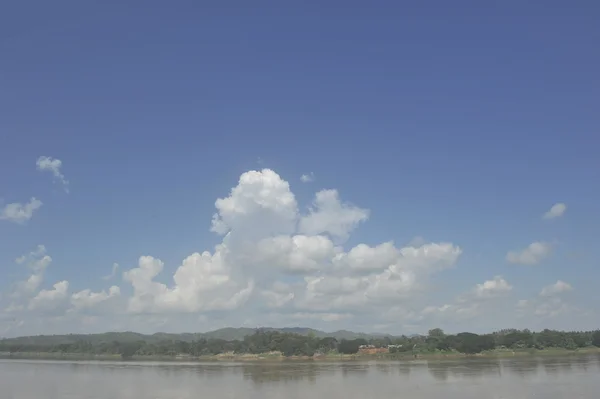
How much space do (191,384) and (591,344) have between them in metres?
84.3

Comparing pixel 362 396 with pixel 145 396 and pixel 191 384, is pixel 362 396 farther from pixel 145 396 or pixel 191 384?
pixel 191 384

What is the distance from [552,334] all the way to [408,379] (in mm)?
66631

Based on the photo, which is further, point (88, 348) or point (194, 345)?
point (88, 348)

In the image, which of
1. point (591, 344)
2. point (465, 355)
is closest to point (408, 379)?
point (465, 355)

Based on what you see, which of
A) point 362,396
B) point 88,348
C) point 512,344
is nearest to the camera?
point 362,396

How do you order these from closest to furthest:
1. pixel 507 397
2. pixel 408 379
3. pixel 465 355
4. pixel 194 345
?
pixel 507 397, pixel 408 379, pixel 465 355, pixel 194 345

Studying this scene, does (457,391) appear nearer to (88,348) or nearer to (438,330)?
(438,330)

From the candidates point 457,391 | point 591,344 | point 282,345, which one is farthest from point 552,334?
point 457,391

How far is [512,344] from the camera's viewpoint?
9619 cm

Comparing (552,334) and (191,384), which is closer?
(191,384)

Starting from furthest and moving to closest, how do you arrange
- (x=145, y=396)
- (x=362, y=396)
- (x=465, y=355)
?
(x=465, y=355), (x=145, y=396), (x=362, y=396)

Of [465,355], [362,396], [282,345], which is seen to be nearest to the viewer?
[362,396]

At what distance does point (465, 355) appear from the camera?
287ft

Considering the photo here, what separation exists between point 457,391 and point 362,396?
20.4ft
